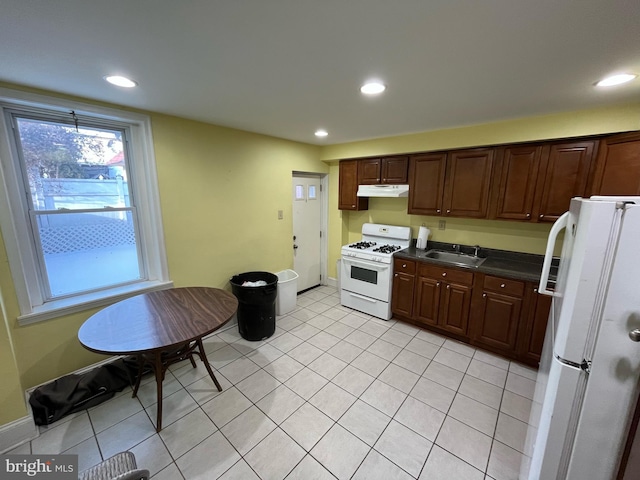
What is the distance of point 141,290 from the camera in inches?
97.3

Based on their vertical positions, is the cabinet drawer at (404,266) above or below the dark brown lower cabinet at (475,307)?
above

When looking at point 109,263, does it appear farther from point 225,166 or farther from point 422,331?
point 422,331

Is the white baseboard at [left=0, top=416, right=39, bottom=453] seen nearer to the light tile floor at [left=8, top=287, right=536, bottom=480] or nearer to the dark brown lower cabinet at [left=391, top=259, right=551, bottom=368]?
the light tile floor at [left=8, top=287, right=536, bottom=480]

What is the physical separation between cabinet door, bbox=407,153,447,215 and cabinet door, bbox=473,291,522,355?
1.15 m

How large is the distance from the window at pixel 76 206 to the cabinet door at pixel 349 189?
255 cm

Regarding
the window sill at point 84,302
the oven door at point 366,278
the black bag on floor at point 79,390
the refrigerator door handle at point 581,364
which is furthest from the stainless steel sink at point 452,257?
the black bag on floor at point 79,390

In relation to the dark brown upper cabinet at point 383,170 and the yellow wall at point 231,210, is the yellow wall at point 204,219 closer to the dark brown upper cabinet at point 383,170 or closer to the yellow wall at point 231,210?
the yellow wall at point 231,210

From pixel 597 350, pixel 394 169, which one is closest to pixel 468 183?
pixel 394 169

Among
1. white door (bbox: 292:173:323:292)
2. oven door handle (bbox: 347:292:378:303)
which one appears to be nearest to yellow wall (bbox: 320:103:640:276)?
white door (bbox: 292:173:323:292)

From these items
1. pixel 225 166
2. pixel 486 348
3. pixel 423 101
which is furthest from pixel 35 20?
pixel 486 348

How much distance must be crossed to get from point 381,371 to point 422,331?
3.32 ft

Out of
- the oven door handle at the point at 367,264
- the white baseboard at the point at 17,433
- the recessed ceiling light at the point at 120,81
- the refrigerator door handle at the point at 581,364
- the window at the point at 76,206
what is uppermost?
the recessed ceiling light at the point at 120,81

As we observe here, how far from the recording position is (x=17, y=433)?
1.69 metres

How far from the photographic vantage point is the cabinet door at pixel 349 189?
3869 mm
